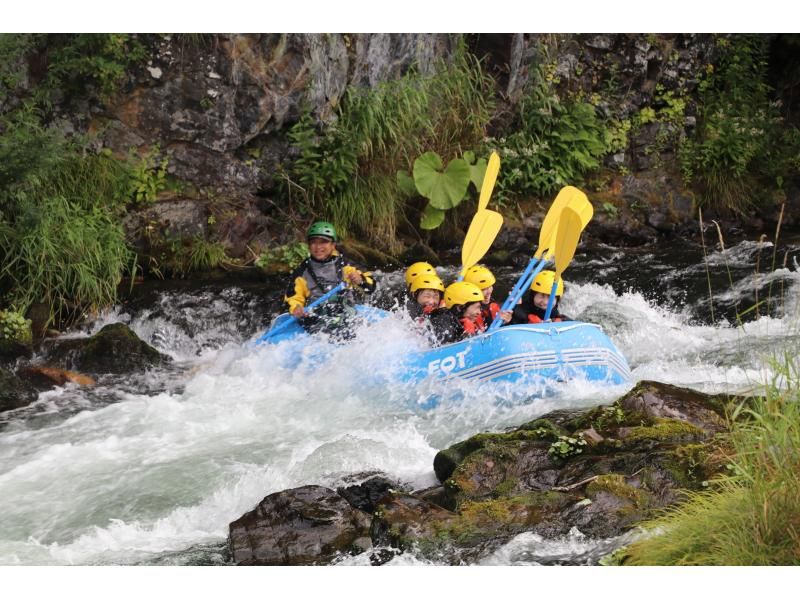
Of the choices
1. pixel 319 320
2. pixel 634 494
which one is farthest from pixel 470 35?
pixel 634 494

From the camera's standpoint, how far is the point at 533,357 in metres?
5.39

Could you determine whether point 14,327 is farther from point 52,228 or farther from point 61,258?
point 52,228

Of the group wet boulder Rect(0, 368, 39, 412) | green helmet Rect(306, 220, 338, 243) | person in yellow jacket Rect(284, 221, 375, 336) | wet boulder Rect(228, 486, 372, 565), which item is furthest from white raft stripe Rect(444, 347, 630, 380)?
wet boulder Rect(0, 368, 39, 412)

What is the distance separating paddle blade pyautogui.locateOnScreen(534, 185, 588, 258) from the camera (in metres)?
6.26

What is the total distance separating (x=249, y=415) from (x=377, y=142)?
157 inches

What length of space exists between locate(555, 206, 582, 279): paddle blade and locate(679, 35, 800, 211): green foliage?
182 inches

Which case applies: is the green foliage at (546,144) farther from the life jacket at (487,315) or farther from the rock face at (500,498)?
the rock face at (500,498)

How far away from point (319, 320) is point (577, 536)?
3.21m

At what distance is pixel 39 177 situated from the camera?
22.1ft

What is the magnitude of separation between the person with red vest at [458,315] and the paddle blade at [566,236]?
62cm

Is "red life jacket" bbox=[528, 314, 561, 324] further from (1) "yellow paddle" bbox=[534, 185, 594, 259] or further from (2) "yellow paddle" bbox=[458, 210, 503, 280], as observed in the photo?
(2) "yellow paddle" bbox=[458, 210, 503, 280]

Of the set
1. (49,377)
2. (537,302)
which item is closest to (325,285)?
(537,302)

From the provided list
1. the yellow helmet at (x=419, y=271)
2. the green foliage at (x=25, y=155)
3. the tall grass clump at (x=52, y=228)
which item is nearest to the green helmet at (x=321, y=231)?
the yellow helmet at (x=419, y=271)

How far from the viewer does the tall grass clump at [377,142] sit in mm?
8445
